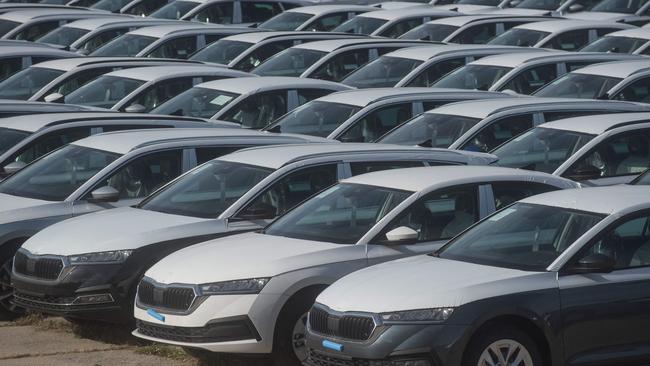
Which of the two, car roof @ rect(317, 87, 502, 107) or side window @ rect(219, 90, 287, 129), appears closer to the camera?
car roof @ rect(317, 87, 502, 107)

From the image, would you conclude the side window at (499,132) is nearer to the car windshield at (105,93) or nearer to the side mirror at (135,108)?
the side mirror at (135,108)

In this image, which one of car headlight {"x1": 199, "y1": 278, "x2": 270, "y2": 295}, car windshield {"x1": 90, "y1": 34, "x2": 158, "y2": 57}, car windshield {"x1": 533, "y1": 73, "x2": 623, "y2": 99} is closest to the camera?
car headlight {"x1": 199, "y1": 278, "x2": 270, "y2": 295}

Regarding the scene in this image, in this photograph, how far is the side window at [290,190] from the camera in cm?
1176

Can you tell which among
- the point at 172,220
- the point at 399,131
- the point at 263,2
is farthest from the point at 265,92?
the point at 263,2

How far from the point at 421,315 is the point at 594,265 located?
1119mm

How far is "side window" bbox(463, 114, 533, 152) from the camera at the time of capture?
1502 cm

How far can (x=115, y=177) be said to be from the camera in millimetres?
12961

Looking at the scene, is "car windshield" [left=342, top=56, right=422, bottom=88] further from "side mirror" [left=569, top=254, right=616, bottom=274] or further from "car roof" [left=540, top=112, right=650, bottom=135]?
"side mirror" [left=569, top=254, right=616, bottom=274]

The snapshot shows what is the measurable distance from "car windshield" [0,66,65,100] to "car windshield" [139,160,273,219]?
752 cm

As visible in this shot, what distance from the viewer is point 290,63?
21.7 metres

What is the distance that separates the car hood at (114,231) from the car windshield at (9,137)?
2767 mm

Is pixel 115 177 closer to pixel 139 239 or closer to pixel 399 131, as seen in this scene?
pixel 139 239

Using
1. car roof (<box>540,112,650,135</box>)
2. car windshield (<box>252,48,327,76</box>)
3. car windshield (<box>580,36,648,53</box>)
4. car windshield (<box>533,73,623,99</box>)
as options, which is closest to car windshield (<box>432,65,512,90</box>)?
car windshield (<box>533,73,623,99</box>)

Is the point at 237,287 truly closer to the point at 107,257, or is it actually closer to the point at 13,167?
the point at 107,257
